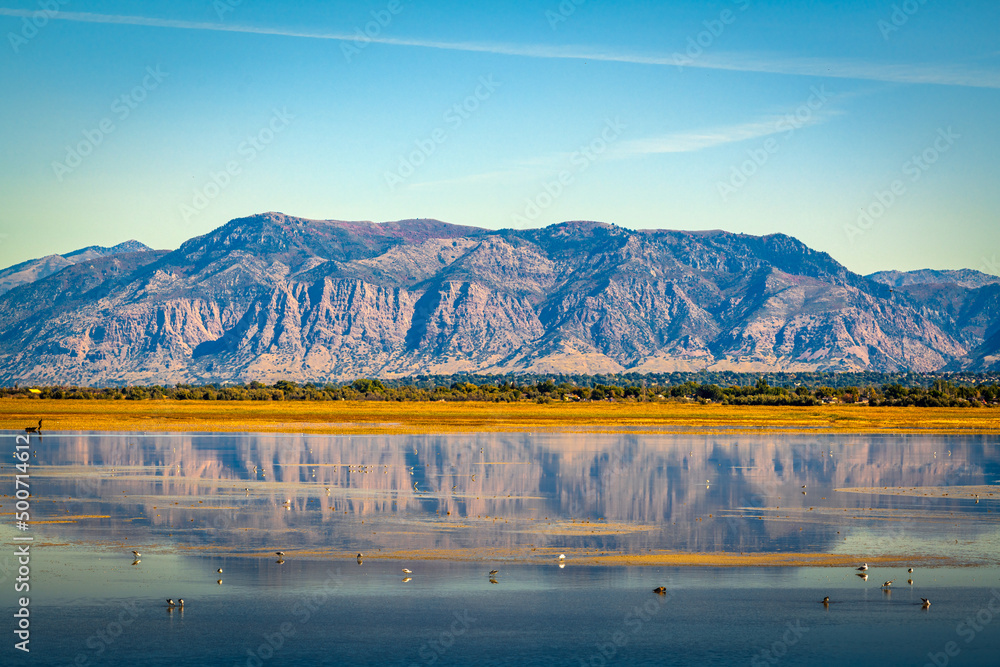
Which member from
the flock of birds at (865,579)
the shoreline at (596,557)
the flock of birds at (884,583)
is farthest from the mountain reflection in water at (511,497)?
the flock of birds at (865,579)

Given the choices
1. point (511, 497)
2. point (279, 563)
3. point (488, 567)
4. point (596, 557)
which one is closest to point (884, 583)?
point (596, 557)

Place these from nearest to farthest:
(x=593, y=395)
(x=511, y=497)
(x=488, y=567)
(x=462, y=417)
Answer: (x=488, y=567) < (x=511, y=497) < (x=462, y=417) < (x=593, y=395)

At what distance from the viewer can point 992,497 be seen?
39.0 metres

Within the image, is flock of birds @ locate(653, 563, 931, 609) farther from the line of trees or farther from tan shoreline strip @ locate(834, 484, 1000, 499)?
the line of trees

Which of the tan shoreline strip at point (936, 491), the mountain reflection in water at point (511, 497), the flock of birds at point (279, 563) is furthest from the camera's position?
the tan shoreline strip at point (936, 491)

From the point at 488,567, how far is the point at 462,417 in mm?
71377

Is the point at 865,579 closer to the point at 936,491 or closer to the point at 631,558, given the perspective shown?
the point at 631,558

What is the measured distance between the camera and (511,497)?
37719 mm

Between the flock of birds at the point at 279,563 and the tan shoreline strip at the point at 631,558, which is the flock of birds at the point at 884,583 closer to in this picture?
the tan shoreline strip at the point at 631,558

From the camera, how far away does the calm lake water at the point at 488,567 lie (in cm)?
1850

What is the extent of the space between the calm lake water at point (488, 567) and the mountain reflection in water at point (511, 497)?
16 cm

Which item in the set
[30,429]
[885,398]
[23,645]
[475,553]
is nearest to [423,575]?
[475,553]

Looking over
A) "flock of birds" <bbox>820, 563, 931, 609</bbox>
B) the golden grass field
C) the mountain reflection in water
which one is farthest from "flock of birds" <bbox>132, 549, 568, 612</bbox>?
the golden grass field

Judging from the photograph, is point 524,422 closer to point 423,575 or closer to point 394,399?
point 394,399
